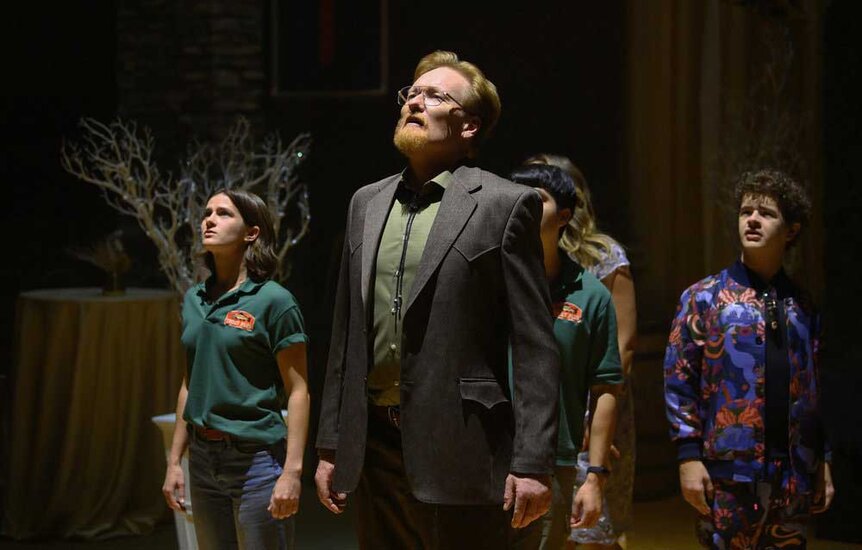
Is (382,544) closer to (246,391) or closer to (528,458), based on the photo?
(528,458)

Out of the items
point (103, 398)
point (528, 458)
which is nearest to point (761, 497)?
point (528, 458)

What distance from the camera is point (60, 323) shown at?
4984 millimetres

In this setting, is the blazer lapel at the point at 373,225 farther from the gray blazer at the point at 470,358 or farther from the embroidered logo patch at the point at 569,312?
the embroidered logo patch at the point at 569,312

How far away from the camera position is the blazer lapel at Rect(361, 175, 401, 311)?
2.36 meters

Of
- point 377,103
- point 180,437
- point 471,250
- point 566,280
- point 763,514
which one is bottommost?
point 763,514

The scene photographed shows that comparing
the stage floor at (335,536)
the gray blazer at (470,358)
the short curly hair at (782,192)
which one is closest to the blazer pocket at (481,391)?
the gray blazer at (470,358)

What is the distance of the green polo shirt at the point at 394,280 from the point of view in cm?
232

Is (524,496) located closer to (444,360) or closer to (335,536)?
(444,360)

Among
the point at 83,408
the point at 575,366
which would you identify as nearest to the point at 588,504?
the point at 575,366

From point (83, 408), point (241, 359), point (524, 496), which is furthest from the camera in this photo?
point (83, 408)

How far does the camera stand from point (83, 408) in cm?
501

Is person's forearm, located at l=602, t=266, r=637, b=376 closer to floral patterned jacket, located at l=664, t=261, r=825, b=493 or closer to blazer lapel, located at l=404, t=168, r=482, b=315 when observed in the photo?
floral patterned jacket, located at l=664, t=261, r=825, b=493

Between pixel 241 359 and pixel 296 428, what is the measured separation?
190 millimetres

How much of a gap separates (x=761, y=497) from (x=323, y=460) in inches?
45.0
